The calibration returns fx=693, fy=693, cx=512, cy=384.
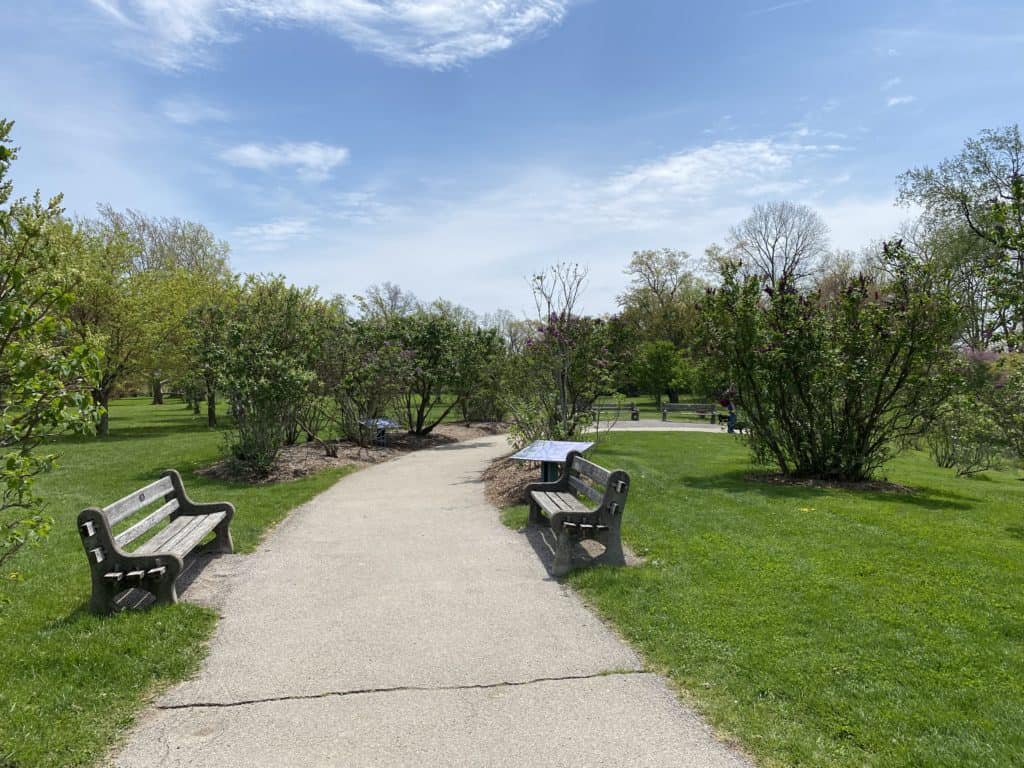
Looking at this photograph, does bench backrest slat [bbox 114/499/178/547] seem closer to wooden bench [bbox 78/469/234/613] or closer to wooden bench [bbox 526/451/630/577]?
wooden bench [bbox 78/469/234/613]

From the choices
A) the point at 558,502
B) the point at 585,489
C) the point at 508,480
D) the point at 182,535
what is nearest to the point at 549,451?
the point at 585,489

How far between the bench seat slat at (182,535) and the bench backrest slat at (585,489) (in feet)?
11.5

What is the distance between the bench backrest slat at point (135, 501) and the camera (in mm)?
5114

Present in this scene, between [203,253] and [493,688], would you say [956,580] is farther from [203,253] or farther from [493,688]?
[203,253]

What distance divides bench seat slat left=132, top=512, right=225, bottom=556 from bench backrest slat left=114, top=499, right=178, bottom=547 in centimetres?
11

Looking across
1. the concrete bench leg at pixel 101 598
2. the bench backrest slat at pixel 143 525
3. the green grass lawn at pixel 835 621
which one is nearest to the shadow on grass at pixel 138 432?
the bench backrest slat at pixel 143 525

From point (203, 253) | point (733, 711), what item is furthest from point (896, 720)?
point (203, 253)

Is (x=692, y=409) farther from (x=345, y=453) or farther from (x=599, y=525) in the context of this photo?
(x=599, y=525)

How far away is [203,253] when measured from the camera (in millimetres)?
46000

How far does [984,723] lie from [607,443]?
14.5 metres

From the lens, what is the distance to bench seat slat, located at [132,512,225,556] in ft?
17.8

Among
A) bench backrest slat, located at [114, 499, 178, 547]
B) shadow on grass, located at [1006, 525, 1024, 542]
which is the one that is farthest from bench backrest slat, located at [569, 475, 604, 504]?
shadow on grass, located at [1006, 525, 1024, 542]

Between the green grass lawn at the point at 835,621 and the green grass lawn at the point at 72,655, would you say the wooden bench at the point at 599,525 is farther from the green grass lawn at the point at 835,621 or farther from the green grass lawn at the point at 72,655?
the green grass lawn at the point at 72,655

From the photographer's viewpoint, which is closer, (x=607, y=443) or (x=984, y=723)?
(x=984, y=723)
